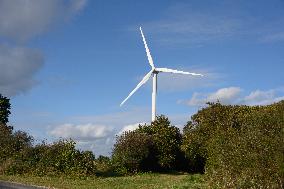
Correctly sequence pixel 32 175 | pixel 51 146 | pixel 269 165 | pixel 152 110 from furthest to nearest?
pixel 152 110
pixel 51 146
pixel 32 175
pixel 269 165

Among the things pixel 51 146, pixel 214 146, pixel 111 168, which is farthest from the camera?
pixel 111 168

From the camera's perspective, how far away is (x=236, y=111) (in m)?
50.4

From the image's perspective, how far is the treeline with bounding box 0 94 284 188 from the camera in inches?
987

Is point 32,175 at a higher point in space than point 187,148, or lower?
lower

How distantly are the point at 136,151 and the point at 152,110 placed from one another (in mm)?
11761

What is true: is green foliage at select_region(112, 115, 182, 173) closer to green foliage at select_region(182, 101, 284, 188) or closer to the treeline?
the treeline

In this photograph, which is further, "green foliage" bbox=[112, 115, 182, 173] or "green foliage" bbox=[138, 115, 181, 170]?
"green foliage" bbox=[138, 115, 181, 170]

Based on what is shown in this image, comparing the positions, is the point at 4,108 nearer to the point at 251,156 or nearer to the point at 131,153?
the point at 131,153

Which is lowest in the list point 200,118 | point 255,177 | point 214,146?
point 255,177

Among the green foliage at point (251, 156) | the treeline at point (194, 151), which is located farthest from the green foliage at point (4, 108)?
the green foliage at point (251, 156)

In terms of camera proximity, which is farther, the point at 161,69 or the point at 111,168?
the point at 161,69

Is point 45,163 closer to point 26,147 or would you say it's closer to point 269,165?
point 26,147

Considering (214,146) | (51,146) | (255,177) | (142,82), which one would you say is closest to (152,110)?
(142,82)

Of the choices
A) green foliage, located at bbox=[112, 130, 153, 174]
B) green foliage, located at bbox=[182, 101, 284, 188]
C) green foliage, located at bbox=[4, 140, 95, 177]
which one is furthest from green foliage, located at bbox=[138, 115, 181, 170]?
green foliage, located at bbox=[182, 101, 284, 188]
